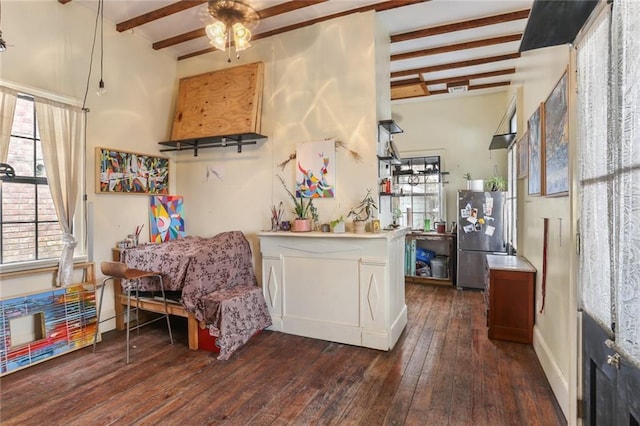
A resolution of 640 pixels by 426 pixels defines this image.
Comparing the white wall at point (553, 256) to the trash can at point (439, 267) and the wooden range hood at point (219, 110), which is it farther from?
the wooden range hood at point (219, 110)

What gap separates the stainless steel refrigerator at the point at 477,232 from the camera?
4867 millimetres

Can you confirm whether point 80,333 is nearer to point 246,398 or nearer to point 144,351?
point 144,351

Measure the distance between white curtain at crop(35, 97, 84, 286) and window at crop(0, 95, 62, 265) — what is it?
8 cm

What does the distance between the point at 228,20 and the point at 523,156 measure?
2.98m

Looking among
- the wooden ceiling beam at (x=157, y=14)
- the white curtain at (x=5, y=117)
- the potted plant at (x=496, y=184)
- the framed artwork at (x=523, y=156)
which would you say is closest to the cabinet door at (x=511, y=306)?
the framed artwork at (x=523, y=156)

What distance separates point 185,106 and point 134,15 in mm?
1016

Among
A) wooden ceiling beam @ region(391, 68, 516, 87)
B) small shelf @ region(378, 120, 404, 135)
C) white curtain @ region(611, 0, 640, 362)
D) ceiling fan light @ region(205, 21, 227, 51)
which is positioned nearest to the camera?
white curtain @ region(611, 0, 640, 362)

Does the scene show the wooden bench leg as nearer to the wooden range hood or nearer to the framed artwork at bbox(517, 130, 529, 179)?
the wooden range hood

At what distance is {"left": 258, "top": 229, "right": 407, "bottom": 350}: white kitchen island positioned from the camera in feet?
9.84

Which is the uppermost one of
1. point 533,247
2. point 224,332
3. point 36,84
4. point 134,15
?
point 134,15

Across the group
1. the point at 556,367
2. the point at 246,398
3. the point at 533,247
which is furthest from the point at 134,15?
the point at 556,367

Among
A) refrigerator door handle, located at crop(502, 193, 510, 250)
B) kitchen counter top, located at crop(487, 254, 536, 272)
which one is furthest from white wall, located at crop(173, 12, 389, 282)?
refrigerator door handle, located at crop(502, 193, 510, 250)

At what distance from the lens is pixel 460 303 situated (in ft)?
14.5

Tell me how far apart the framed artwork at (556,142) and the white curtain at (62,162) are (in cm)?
390
